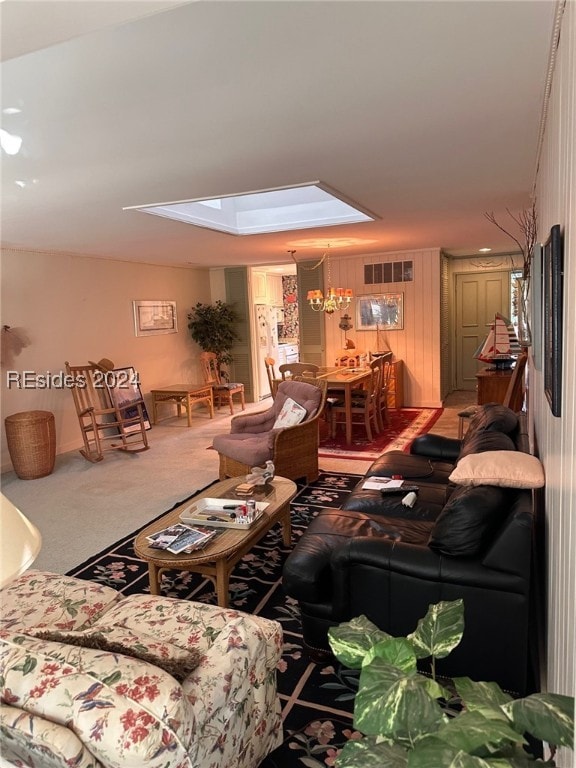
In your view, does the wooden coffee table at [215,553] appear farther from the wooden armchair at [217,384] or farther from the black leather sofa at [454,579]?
the wooden armchair at [217,384]

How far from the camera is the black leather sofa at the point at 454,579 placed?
76.4 inches

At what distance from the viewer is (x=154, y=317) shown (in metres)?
7.67

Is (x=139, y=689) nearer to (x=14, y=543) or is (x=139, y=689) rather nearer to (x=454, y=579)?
(x=14, y=543)

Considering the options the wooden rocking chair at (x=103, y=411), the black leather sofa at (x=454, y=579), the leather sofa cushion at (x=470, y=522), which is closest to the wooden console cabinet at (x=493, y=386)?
the black leather sofa at (x=454, y=579)

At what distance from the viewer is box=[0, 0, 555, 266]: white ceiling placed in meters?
1.51

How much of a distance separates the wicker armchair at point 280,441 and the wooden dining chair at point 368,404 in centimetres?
123

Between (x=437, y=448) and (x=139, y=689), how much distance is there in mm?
3121

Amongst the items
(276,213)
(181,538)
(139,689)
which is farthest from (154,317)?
(139,689)

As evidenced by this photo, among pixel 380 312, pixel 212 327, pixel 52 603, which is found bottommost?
pixel 52 603

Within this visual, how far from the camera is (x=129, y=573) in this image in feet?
10.3

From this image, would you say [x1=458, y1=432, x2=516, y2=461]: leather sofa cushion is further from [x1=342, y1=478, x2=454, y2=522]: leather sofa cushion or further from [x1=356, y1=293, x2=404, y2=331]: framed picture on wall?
[x1=356, y1=293, x2=404, y2=331]: framed picture on wall

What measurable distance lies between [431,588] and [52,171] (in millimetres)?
2901

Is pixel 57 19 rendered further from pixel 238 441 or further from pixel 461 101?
pixel 238 441

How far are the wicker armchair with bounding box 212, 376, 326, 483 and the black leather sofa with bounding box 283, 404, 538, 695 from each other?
171 cm
